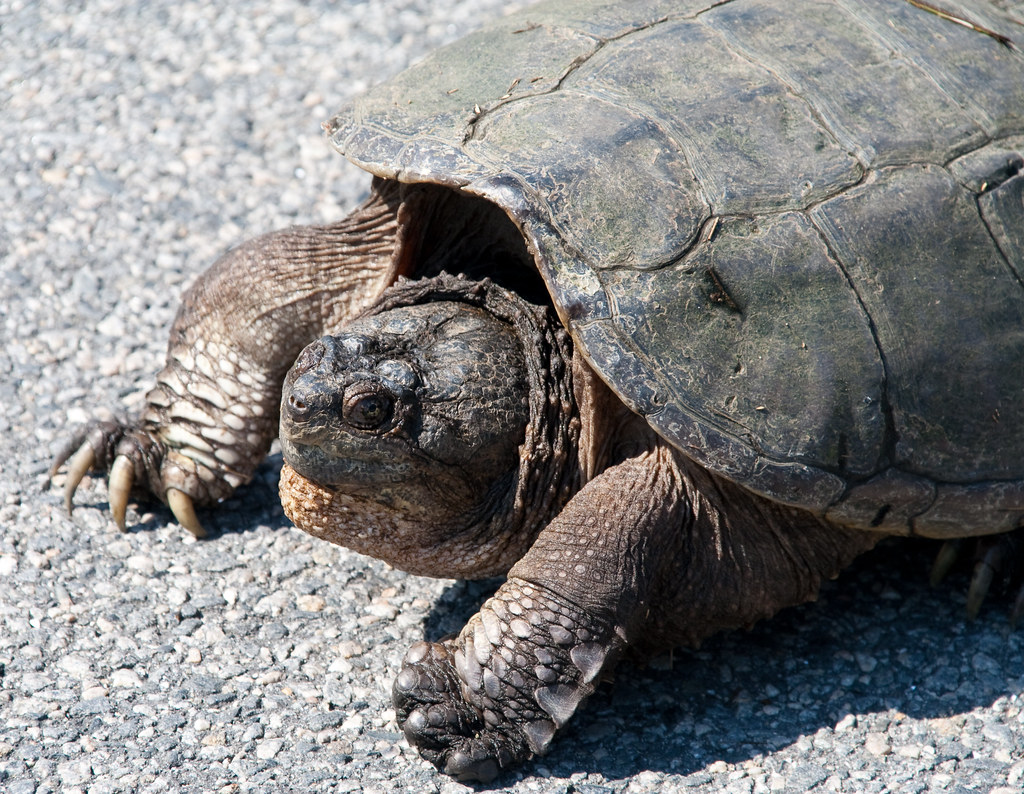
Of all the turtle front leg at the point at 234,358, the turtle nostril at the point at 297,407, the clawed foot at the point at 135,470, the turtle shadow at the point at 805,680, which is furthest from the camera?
the clawed foot at the point at 135,470

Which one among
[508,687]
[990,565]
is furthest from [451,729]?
[990,565]

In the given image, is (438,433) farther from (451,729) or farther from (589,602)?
(451,729)

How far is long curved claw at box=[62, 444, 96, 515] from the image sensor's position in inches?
141

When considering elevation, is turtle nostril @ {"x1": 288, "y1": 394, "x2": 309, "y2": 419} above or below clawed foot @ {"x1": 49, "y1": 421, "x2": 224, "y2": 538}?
above

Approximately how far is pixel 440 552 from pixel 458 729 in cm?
49

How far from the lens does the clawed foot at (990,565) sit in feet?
10.9

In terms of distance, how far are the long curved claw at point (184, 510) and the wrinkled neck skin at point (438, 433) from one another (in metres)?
0.68

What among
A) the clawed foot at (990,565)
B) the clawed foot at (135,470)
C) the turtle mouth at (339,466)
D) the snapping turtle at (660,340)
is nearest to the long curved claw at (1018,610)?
the clawed foot at (990,565)

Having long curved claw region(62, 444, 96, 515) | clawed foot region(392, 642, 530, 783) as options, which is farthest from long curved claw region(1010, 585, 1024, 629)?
long curved claw region(62, 444, 96, 515)

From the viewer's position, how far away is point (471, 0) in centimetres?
602

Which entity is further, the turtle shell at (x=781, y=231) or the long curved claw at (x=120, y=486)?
the long curved claw at (x=120, y=486)

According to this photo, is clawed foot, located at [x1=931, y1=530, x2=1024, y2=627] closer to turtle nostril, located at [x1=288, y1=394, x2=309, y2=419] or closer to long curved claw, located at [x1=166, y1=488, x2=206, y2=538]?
turtle nostril, located at [x1=288, y1=394, x2=309, y2=419]

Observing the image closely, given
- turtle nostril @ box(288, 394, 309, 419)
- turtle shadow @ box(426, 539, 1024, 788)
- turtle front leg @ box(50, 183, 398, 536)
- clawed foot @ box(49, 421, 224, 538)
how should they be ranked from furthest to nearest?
clawed foot @ box(49, 421, 224, 538)
turtle front leg @ box(50, 183, 398, 536)
turtle shadow @ box(426, 539, 1024, 788)
turtle nostril @ box(288, 394, 309, 419)

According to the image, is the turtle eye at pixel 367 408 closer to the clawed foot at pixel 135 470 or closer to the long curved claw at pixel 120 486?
the clawed foot at pixel 135 470
